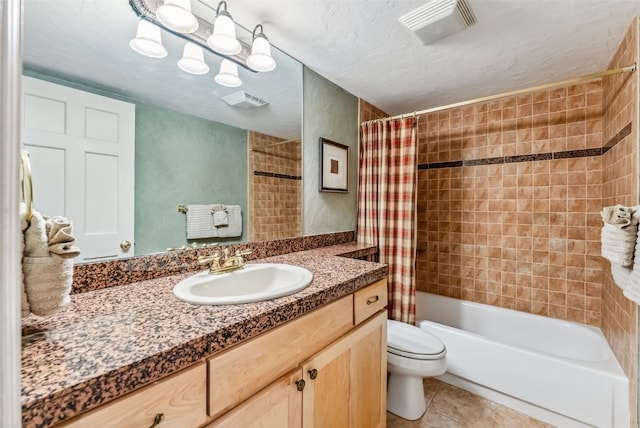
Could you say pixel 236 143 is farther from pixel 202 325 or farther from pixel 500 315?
pixel 500 315

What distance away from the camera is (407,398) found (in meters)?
1.57

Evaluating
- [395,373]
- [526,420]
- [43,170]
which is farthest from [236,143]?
[526,420]

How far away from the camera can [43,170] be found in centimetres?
84

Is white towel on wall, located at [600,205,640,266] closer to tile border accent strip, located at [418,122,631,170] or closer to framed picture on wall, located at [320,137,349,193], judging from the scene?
tile border accent strip, located at [418,122,631,170]

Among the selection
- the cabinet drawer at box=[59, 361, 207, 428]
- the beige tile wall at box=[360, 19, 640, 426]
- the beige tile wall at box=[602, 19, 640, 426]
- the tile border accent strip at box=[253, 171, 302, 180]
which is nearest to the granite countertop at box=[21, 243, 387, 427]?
the cabinet drawer at box=[59, 361, 207, 428]

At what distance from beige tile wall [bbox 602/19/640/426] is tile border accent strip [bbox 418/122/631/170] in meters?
0.04

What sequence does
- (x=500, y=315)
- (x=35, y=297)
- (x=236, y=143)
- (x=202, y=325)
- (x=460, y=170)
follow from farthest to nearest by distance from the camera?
(x=460, y=170) → (x=500, y=315) → (x=236, y=143) → (x=202, y=325) → (x=35, y=297)

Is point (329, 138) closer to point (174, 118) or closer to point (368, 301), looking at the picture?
point (174, 118)

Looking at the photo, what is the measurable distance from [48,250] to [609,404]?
2351 millimetres

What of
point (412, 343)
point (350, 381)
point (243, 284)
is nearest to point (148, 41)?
point (243, 284)

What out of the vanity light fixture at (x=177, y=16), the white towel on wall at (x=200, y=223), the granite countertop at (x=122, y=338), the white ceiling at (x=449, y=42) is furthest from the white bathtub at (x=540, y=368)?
the vanity light fixture at (x=177, y=16)

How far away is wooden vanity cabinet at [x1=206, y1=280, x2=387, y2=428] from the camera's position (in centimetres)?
68

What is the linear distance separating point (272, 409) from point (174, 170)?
0.96m

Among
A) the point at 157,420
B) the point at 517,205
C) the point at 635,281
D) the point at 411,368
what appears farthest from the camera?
the point at 517,205
